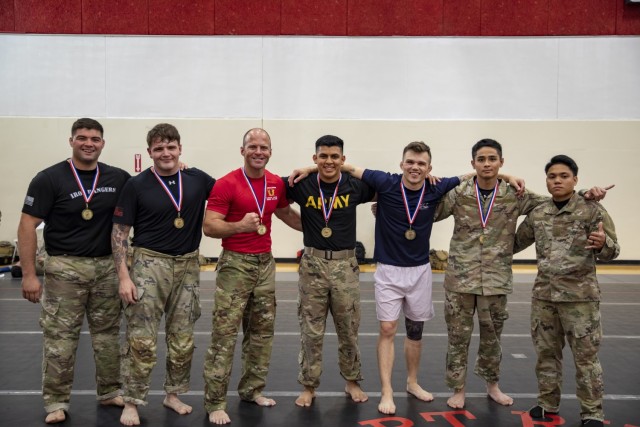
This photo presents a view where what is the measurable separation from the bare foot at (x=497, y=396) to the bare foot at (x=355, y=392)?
1.02m

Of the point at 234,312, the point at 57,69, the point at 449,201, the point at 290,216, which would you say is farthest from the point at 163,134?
the point at 57,69

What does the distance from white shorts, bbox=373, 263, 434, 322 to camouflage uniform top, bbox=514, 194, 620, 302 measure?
2.81ft

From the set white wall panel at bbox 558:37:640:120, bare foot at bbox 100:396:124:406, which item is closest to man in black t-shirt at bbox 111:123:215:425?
bare foot at bbox 100:396:124:406

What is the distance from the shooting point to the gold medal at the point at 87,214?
4461 millimetres

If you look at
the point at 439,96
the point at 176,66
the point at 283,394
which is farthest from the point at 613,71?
the point at 283,394

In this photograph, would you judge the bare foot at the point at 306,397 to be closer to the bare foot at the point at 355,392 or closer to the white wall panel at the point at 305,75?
the bare foot at the point at 355,392

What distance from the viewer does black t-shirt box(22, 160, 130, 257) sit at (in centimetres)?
440

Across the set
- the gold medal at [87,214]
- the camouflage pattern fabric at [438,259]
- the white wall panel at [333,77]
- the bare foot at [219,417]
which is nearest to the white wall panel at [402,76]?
the white wall panel at [333,77]

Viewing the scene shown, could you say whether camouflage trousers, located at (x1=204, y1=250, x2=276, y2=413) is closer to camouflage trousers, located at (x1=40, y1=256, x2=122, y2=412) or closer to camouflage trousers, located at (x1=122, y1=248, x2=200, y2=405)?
camouflage trousers, located at (x1=122, y1=248, x2=200, y2=405)

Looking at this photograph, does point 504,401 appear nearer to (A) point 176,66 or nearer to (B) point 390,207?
(B) point 390,207

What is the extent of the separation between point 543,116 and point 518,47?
5.29ft

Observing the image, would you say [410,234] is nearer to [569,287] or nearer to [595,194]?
[569,287]

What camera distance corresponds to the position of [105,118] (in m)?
13.3

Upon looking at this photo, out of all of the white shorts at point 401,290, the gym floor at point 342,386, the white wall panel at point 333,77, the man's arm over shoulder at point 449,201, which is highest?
the white wall panel at point 333,77
